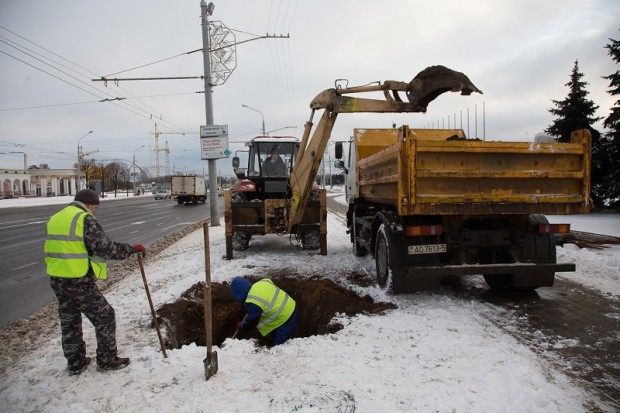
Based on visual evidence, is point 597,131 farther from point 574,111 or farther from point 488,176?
point 488,176

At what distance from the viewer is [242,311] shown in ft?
20.3

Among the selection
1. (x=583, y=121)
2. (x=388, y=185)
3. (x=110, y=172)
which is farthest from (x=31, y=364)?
(x=110, y=172)

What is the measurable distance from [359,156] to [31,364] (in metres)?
6.28

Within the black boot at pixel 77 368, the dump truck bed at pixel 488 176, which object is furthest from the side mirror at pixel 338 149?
the black boot at pixel 77 368

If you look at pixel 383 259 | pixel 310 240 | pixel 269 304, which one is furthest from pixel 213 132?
pixel 269 304

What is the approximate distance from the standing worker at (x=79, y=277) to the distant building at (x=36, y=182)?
72038mm

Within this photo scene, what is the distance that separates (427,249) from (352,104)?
268 cm

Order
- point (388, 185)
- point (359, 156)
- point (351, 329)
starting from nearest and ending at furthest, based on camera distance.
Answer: point (351, 329) → point (388, 185) → point (359, 156)

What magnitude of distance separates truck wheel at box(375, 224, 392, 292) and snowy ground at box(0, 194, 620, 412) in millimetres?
565

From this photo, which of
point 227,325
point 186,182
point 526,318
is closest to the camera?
point 526,318

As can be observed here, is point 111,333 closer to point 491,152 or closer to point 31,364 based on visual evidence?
point 31,364

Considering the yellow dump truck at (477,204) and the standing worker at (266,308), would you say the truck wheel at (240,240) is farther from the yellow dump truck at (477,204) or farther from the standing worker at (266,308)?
the standing worker at (266,308)

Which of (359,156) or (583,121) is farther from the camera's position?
(583,121)

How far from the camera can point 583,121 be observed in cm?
1805
